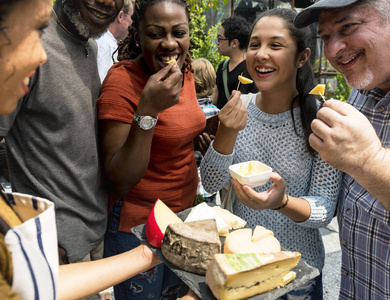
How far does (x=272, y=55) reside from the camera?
1.92m

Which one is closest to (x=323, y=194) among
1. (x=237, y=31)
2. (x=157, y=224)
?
(x=157, y=224)

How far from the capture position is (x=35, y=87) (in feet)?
4.67

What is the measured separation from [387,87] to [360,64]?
7.7 inches

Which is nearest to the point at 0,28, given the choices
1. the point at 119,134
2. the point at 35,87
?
the point at 35,87

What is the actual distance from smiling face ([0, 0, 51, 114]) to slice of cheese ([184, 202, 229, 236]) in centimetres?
122

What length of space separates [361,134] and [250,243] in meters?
0.71

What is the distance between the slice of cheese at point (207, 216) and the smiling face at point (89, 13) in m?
1.07

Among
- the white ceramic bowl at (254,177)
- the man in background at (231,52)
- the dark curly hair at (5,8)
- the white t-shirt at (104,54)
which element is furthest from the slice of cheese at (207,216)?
the man in background at (231,52)

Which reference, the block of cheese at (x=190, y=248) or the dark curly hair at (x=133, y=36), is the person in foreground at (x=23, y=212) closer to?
the block of cheese at (x=190, y=248)

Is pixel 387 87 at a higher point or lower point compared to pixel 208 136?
higher

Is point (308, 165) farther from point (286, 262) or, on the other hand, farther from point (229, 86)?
point (229, 86)

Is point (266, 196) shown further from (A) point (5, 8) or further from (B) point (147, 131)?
(A) point (5, 8)

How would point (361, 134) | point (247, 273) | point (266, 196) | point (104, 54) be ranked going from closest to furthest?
point (361, 134) < point (247, 273) < point (266, 196) < point (104, 54)

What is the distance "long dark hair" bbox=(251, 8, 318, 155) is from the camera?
1.93 m
